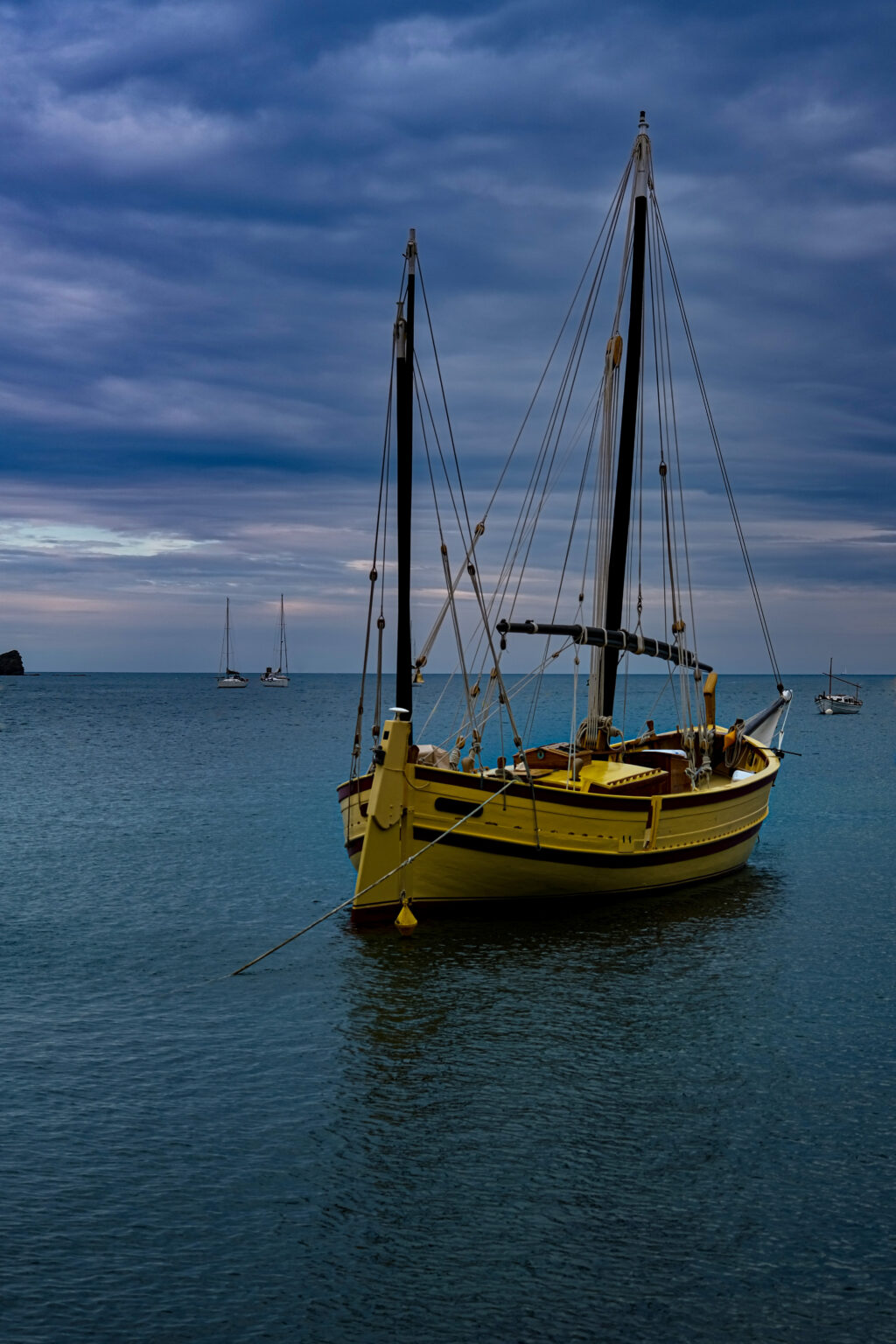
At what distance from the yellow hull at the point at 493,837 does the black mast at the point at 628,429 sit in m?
5.13

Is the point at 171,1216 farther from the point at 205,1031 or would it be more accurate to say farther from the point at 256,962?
the point at 256,962

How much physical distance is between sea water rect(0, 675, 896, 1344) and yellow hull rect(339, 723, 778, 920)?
91cm

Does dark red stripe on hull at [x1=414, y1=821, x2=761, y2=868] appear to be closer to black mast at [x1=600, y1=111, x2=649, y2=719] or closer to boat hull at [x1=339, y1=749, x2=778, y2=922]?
boat hull at [x1=339, y1=749, x2=778, y2=922]

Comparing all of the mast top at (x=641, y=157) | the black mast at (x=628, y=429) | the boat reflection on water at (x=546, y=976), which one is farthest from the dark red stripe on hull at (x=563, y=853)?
the mast top at (x=641, y=157)

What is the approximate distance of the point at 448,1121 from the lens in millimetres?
13430

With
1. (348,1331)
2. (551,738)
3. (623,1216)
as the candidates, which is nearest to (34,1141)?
(348,1331)

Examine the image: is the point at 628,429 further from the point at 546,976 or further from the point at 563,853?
the point at 546,976

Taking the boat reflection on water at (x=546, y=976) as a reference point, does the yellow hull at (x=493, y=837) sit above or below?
above

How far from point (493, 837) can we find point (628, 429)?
13.0 metres

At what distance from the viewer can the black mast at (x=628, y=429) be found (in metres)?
29.7

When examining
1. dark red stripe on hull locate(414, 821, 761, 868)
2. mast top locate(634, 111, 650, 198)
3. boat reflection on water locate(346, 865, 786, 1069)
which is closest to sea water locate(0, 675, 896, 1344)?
boat reflection on water locate(346, 865, 786, 1069)

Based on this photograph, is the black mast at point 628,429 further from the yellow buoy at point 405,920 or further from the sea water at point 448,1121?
the yellow buoy at point 405,920

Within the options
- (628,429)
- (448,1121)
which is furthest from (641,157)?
(448,1121)

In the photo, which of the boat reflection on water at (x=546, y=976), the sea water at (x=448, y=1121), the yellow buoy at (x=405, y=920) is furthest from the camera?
the yellow buoy at (x=405, y=920)
